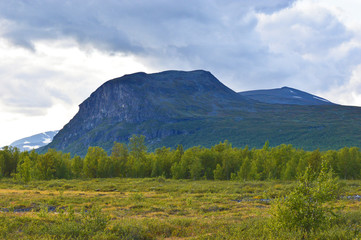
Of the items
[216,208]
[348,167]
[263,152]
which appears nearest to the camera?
[216,208]

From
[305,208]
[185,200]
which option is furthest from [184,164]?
[305,208]

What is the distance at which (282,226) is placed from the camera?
1561cm

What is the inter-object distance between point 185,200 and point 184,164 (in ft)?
146

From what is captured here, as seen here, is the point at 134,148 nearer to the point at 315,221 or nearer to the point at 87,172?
the point at 87,172

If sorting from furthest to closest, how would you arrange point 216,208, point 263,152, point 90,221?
point 263,152 < point 216,208 < point 90,221

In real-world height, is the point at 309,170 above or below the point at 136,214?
above

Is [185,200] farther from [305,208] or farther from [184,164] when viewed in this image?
[184,164]

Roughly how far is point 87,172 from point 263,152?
57854mm

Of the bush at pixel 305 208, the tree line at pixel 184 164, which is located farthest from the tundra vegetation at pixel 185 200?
the tree line at pixel 184 164

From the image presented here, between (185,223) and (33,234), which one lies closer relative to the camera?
(33,234)

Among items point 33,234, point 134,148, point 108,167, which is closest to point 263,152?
point 134,148

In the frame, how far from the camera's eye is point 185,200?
39750 mm

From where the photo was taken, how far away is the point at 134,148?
97.2m

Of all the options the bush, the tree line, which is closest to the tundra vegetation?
the bush
